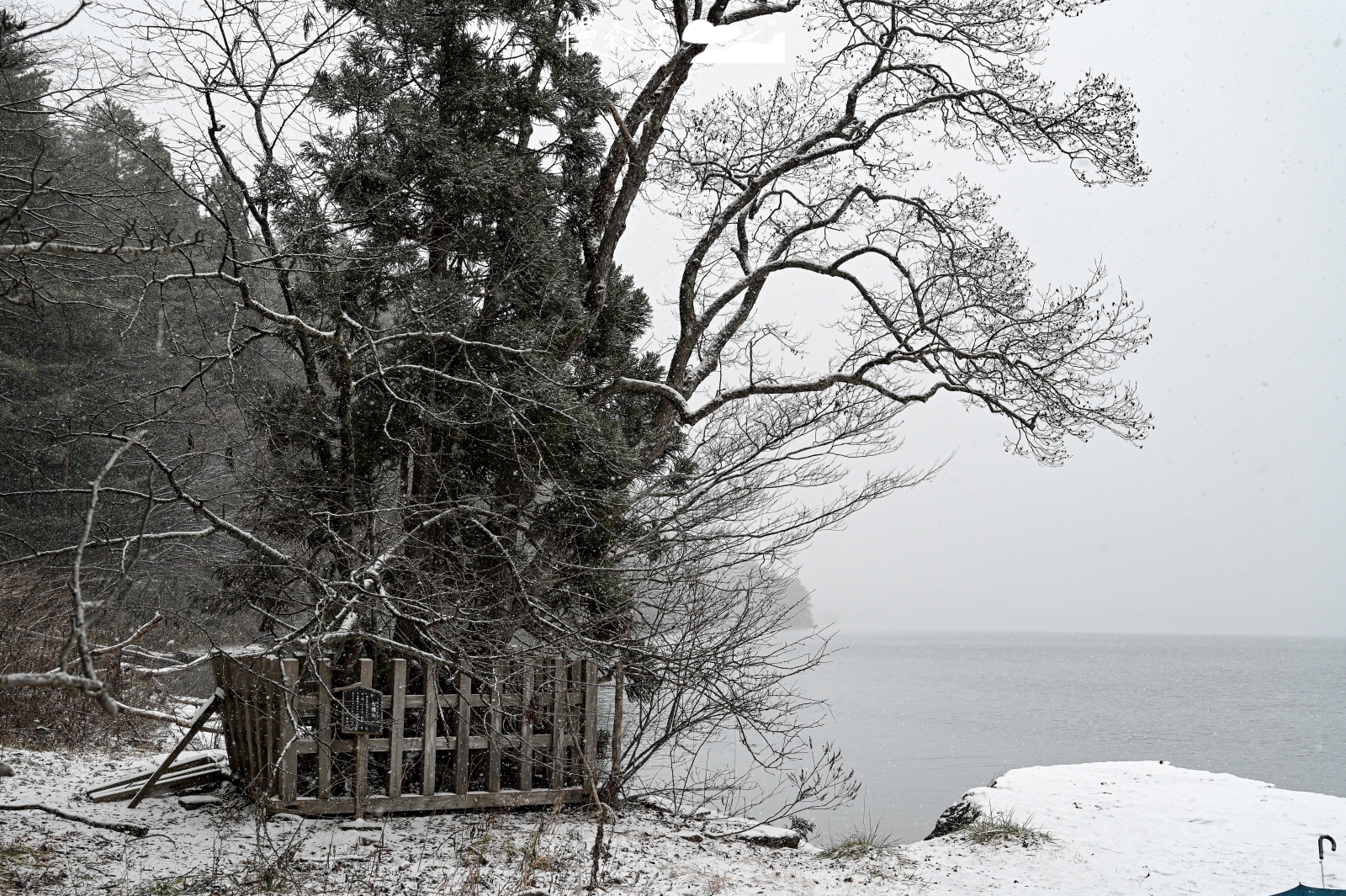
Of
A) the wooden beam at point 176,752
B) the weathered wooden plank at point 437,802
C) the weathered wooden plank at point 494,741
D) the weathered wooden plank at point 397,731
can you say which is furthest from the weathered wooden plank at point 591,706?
the wooden beam at point 176,752

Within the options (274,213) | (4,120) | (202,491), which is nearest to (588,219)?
(274,213)

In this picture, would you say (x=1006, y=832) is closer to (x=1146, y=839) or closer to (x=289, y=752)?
(x=1146, y=839)

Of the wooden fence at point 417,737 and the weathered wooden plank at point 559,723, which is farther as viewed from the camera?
the weathered wooden plank at point 559,723

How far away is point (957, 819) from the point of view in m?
8.86

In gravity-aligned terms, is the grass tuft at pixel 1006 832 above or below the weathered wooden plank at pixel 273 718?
below

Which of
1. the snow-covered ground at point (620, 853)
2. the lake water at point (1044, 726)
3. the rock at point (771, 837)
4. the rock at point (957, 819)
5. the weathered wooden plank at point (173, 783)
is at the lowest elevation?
the lake water at point (1044, 726)

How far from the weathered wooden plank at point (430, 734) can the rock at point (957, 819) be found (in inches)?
172

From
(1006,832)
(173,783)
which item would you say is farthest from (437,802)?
(1006,832)

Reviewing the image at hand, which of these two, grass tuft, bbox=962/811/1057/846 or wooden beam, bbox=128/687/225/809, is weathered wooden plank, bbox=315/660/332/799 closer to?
wooden beam, bbox=128/687/225/809

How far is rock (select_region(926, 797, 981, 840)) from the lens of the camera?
28.4 feet

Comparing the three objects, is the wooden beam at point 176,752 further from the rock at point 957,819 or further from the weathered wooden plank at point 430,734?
the rock at point 957,819

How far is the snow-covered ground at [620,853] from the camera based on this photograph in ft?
18.5

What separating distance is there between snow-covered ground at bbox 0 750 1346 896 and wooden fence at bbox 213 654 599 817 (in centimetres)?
21

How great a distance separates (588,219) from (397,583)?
4708mm
